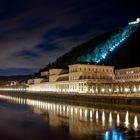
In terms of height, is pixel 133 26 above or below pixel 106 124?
above

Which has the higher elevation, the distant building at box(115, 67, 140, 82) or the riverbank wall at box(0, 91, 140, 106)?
the distant building at box(115, 67, 140, 82)

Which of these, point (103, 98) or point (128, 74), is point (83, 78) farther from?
point (103, 98)

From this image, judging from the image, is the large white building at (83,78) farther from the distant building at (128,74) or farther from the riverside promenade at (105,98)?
the riverside promenade at (105,98)

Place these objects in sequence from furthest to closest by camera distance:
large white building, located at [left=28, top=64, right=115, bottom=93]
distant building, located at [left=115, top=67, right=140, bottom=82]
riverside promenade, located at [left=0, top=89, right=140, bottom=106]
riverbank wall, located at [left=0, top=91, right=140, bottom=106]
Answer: distant building, located at [left=115, top=67, right=140, bottom=82] < large white building, located at [left=28, top=64, right=115, bottom=93] < riverside promenade, located at [left=0, top=89, right=140, bottom=106] < riverbank wall, located at [left=0, top=91, right=140, bottom=106]

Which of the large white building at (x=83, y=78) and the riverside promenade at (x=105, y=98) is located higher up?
the large white building at (x=83, y=78)

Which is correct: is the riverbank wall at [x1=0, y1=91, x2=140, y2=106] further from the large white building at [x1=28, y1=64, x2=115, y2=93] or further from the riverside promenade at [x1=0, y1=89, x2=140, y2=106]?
the large white building at [x1=28, y1=64, x2=115, y2=93]

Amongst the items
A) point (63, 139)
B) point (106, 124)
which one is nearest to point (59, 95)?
point (106, 124)

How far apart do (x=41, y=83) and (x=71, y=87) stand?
37.9 metres

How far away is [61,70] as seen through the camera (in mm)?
128750

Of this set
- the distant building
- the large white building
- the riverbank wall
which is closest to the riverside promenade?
the riverbank wall

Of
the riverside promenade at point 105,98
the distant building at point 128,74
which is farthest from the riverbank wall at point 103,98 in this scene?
the distant building at point 128,74

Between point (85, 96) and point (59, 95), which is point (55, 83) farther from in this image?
point (85, 96)

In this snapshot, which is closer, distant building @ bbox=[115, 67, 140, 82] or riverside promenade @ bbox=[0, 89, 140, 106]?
riverside promenade @ bbox=[0, 89, 140, 106]

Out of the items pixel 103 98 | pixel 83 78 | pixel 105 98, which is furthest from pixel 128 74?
pixel 105 98
